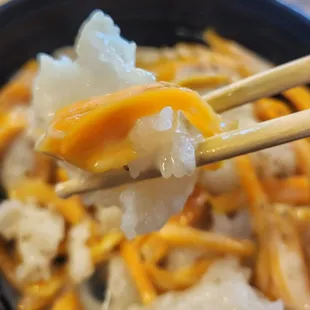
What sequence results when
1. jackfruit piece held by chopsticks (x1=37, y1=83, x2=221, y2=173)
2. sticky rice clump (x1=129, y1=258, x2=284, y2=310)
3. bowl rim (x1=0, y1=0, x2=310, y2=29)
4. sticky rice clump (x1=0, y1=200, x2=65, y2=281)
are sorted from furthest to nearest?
bowl rim (x1=0, y1=0, x2=310, y2=29), sticky rice clump (x1=0, y1=200, x2=65, y2=281), sticky rice clump (x1=129, y1=258, x2=284, y2=310), jackfruit piece held by chopsticks (x1=37, y1=83, x2=221, y2=173)

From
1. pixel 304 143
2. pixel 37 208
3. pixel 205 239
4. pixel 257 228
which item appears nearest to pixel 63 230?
pixel 37 208

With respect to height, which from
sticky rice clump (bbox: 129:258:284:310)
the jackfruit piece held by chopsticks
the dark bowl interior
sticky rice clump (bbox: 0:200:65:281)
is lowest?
sticky rice clump (bbox: 129:258:284:310)

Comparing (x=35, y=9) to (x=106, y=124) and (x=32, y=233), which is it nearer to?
(x=32, y=233)

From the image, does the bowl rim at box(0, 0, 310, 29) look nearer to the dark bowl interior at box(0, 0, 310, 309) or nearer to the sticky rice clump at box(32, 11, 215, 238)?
the dark bowl interior at box(0, 0, 310, 309)

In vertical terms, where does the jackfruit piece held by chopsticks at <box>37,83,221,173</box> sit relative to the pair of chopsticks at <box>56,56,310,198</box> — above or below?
above

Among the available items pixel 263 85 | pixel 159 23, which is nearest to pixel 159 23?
pixel 159 23

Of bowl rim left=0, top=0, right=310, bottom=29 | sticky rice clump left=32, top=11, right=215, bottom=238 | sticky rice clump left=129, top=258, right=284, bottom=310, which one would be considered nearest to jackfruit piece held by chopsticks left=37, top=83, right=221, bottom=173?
sticky rice clump left=32, top=11, right=215, bottom=238

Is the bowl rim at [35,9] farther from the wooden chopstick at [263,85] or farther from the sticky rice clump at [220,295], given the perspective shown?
the sticky rice clump at [220,295]

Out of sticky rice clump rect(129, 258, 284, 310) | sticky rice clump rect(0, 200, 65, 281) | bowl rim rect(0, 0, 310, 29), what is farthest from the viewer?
bowl rim rect(0, 0, 310, 29)
